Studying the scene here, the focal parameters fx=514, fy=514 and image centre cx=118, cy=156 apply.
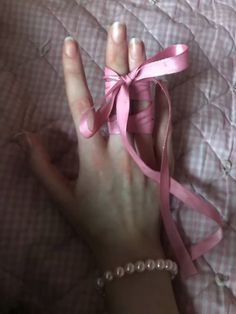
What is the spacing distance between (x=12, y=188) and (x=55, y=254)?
0.11 meters

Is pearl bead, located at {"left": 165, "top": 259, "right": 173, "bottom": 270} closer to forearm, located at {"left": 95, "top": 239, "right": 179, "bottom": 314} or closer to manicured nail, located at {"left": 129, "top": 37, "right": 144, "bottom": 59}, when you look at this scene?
forearm, located at {"left": 95, "top": 239, "right": 179, "bottom": 314}

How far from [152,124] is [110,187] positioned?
0.35ft

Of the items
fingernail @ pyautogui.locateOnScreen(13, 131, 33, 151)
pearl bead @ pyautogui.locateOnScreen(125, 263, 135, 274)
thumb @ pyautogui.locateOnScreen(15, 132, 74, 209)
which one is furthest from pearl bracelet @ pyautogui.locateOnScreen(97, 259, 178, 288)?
fingernail @ pyautogui.locateOnScreen(13, 131, 33, 151)

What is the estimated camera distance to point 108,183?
2.30 ft

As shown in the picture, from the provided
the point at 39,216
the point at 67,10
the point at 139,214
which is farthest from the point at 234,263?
the point at 67,10

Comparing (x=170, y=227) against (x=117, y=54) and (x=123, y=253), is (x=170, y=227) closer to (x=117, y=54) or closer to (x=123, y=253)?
(x=123, y=253)

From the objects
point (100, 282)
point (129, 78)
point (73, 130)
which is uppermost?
point (129, 78)

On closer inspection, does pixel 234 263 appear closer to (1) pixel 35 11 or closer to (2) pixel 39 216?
(2) pixel 39 216

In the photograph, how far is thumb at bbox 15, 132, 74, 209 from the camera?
70cm

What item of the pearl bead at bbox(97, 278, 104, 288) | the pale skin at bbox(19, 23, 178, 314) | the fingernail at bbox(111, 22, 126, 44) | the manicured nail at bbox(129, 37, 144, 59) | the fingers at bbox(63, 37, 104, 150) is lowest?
the pearl bead at bbox(97, 278, 104, 288)

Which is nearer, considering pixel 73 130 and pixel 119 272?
pixel 119 272

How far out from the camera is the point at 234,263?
708 millimetres

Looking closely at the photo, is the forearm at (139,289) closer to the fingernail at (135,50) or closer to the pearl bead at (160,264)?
the pearl bead at (160,264)

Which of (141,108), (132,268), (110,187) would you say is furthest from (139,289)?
(141,108)
